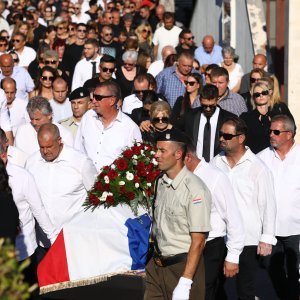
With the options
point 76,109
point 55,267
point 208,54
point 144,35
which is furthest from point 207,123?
point 144,35

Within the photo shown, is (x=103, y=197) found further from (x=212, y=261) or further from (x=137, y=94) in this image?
(x=137, y=94)

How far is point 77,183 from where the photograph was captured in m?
10.2

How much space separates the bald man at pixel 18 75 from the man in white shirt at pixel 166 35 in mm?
5340

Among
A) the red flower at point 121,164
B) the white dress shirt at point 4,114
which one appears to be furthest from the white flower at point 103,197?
the white dress shirt at point 4,114

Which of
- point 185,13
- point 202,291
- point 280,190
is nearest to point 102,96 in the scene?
point 280,190

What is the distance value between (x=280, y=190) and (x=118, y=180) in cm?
165

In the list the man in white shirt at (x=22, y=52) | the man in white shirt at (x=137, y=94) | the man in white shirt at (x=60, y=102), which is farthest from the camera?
the man in white shirt at (x=22, y=52)

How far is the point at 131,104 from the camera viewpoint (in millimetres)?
14328

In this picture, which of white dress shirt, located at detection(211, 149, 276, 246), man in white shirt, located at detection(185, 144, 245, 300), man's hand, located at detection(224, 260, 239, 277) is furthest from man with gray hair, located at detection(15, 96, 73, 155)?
man's hand, located at detection(224, 260, 239, 277)

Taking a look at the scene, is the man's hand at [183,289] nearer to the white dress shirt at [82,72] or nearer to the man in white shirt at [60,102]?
the man in white shirt at [60,102]

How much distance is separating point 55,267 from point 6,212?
234 centimetres

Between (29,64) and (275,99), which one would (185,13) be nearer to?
(29,64)

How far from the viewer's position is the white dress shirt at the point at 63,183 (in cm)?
1015

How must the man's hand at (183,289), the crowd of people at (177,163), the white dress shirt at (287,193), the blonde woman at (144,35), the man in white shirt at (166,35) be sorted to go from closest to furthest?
the man's hand at (183,289)
the crowd of people at (177,163)
the white dress shirt at (287,193)
the blonde woman at (144,35)
the man in white shirt at (166,35)
